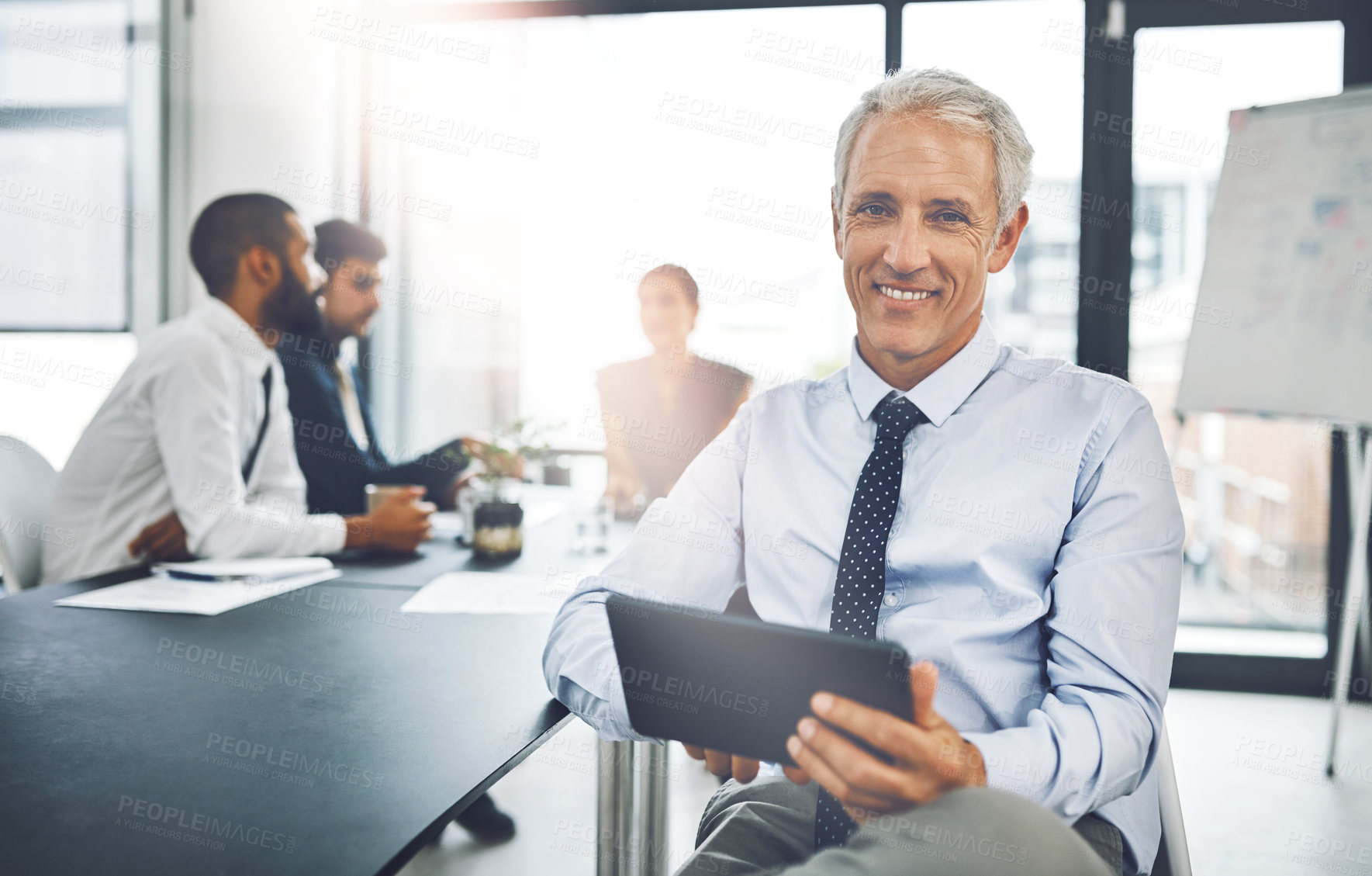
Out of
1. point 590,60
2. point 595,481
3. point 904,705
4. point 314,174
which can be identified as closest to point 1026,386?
point 904,705

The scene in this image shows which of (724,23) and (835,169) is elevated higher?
(724,23)

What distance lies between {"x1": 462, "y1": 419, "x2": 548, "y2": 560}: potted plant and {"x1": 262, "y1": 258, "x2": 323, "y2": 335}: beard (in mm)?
799

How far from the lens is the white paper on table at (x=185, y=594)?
1.45m

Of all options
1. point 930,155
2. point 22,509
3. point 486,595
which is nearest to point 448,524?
point 486,595

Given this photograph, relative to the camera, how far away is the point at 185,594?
1.54m

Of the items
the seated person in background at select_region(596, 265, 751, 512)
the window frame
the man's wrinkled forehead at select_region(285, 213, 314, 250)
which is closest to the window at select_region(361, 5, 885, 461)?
the seated person in background at select_region(596, 265, 751, 512)

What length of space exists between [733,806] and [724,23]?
10.7 ft

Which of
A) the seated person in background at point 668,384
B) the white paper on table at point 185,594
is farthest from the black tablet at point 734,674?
the seated person in background at point 668,384

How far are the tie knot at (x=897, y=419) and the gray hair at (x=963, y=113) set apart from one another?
298mm

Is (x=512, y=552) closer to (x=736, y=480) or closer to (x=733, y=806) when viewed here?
(x=736, y=480)

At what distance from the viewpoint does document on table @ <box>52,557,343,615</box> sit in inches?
57.2

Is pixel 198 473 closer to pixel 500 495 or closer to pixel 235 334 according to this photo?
pixel 235 334

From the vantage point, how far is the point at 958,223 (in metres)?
1.27

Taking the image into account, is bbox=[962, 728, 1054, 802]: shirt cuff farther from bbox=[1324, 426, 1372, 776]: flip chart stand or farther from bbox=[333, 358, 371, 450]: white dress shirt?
bbox=[333, 358, 371, 450]: white dress shirt
